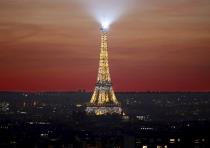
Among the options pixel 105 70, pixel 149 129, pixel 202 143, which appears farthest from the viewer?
pixel 105 70

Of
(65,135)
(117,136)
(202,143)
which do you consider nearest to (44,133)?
(65,135)

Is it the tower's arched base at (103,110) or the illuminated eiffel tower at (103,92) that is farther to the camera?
the tower's arched base at (103,110)

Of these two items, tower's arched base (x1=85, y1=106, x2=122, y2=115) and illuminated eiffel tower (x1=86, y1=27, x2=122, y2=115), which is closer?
illuminated eiffel tower (x1=86, y1=27, x2=122, y2=115)

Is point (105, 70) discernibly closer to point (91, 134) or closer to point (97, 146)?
point (91, 134)

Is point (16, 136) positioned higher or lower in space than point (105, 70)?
lower

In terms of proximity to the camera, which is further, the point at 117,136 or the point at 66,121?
the point at 66,121
